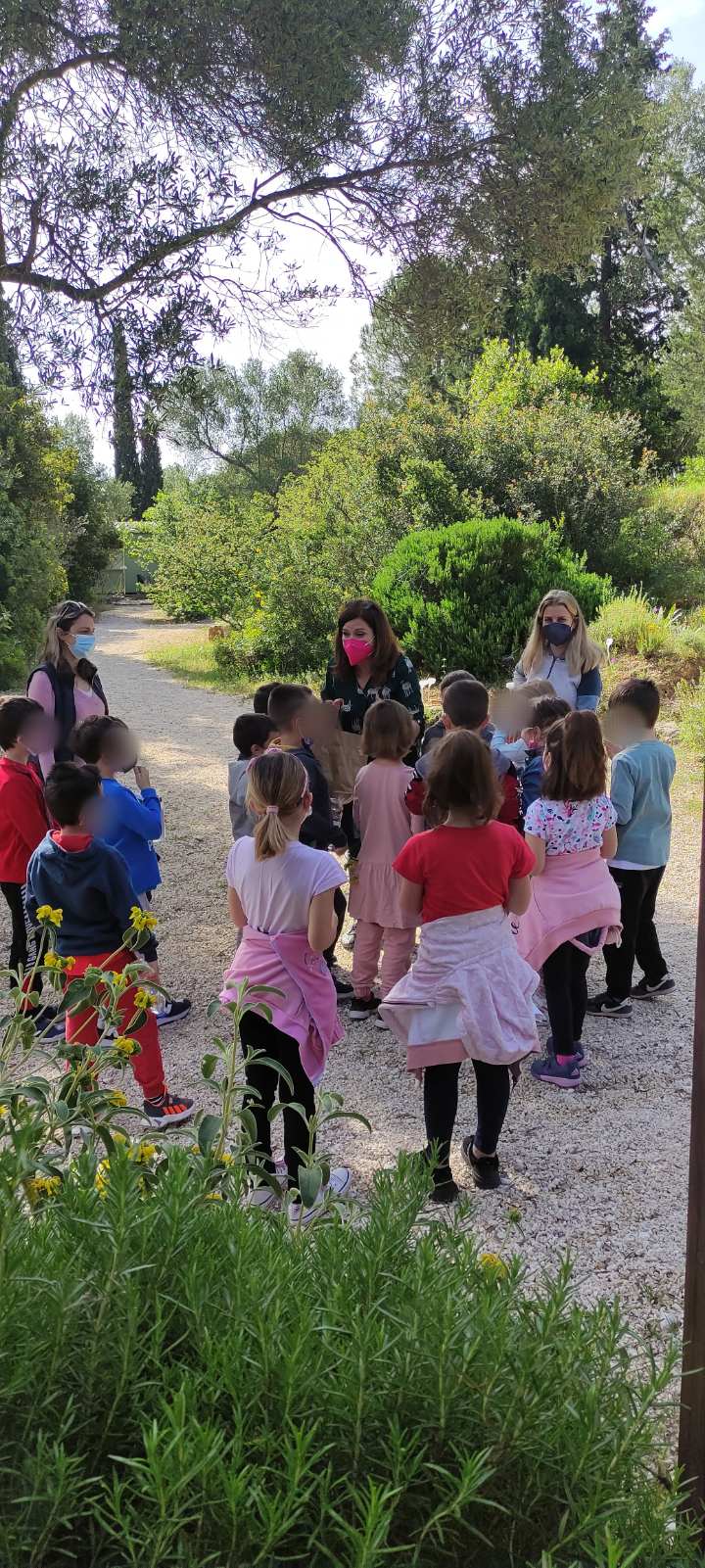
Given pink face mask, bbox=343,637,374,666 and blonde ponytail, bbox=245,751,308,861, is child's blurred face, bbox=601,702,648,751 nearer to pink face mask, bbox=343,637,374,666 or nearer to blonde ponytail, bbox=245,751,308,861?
pink face mask, bbox=343,637,374,666

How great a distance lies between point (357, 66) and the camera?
599cm

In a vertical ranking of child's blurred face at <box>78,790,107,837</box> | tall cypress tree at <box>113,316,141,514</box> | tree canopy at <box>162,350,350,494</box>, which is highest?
tree canopy at <box>162,350,350,494</box>

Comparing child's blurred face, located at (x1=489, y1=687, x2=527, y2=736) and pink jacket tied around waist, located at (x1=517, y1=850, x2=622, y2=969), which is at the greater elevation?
child's blurred face, located at (x1=489, y1=687, x2=527, y2=736)

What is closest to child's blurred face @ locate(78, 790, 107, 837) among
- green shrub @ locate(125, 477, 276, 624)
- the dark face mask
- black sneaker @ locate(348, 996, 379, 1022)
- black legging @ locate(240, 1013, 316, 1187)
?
black legging @ locate(240, 1013, 316, 1187)

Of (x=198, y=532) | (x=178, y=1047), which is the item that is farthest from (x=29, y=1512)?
(x=198, y=532)

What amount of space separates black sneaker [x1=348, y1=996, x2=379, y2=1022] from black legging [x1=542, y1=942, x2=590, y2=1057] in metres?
1.04

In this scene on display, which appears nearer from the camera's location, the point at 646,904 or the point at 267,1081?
the point at 267,1081

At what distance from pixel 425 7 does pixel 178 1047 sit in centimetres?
570

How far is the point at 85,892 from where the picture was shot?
3902 mm

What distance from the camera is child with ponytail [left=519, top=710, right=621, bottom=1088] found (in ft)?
14.3

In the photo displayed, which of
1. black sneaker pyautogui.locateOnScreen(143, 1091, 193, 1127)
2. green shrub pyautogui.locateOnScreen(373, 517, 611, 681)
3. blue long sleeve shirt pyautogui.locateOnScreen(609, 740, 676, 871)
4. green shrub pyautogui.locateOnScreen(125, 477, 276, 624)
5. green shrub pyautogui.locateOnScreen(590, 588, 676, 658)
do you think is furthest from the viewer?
green shrub pyautogui.locateOnScreen(125, 477, 276, 624)

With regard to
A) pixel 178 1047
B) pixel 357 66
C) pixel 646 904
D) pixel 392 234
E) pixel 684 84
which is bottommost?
pixel 178 1047

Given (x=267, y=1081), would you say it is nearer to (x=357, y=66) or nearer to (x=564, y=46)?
(x=357, y=66)

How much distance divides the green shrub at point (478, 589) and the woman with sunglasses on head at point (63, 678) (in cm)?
835
